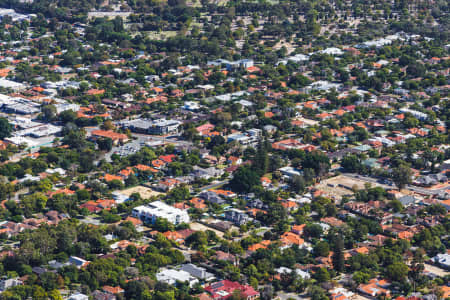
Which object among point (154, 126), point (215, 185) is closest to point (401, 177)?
point (215, 185)

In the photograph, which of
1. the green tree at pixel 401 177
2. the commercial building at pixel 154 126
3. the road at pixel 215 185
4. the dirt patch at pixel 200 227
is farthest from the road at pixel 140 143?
the green tree at pixel 401 177

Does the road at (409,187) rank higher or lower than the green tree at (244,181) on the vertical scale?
lower

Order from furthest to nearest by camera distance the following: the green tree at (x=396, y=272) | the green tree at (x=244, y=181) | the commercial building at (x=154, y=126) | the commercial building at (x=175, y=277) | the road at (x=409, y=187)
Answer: the commercial building at (x=154, y=126) → the road at (x=409, y=187) → the green tree at (x=244, y=181) → the green tree at (x=396, y=272) → the commercial building at (x=175, y=277)

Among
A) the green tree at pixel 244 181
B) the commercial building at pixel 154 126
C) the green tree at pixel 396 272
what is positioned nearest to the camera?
the green tree at pixel 396 272

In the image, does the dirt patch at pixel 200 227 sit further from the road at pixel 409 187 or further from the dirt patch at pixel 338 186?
the road at pixel 409 187

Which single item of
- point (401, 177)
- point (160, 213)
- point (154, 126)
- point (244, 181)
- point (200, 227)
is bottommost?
point (200, 227)

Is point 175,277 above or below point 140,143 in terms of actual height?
below

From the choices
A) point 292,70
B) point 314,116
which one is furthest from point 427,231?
point 292,70

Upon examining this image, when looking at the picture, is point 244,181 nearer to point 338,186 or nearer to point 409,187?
point 338,186

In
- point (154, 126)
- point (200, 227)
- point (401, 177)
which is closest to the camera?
point (200, 227)

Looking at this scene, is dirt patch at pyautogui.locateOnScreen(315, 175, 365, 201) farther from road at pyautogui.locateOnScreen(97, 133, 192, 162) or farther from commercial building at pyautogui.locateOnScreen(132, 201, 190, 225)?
road at pyautogui.locateOnScreen(97, 133, 192, 162)
